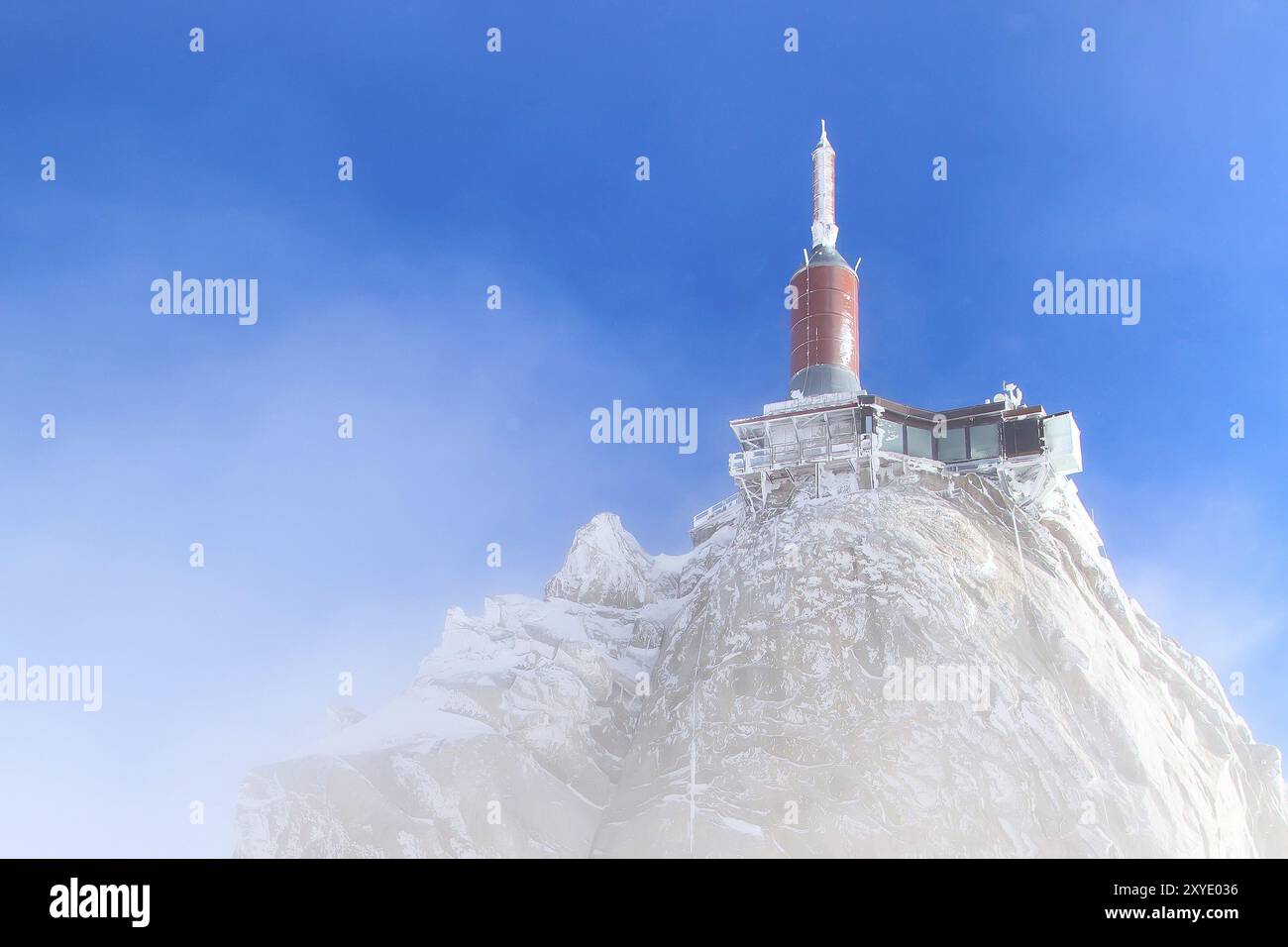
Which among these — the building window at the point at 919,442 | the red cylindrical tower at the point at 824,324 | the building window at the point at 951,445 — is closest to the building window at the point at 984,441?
the building window at the point at 951,445

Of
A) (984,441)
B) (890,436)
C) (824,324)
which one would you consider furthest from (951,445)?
(824,324)

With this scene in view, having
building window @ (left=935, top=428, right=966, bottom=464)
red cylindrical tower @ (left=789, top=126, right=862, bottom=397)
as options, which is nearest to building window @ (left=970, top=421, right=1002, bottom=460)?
building window @ (left=935, top=428, right=966, bottom=464)

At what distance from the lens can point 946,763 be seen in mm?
73250

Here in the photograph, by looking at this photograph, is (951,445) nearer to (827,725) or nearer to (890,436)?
(890,436)

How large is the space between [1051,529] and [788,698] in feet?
112

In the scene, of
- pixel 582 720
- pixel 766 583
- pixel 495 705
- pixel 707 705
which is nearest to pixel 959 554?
pixel 766 583

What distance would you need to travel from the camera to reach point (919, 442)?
96.2 metres

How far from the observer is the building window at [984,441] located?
95438 mm

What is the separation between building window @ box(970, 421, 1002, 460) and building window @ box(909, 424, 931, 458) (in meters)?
3.63

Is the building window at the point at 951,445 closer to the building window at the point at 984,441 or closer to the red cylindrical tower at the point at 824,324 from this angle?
the building window at the point at 984,441

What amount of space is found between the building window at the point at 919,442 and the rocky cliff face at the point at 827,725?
10.9 feet

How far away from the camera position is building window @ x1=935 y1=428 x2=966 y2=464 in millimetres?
96375

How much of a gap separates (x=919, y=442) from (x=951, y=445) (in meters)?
2.89
